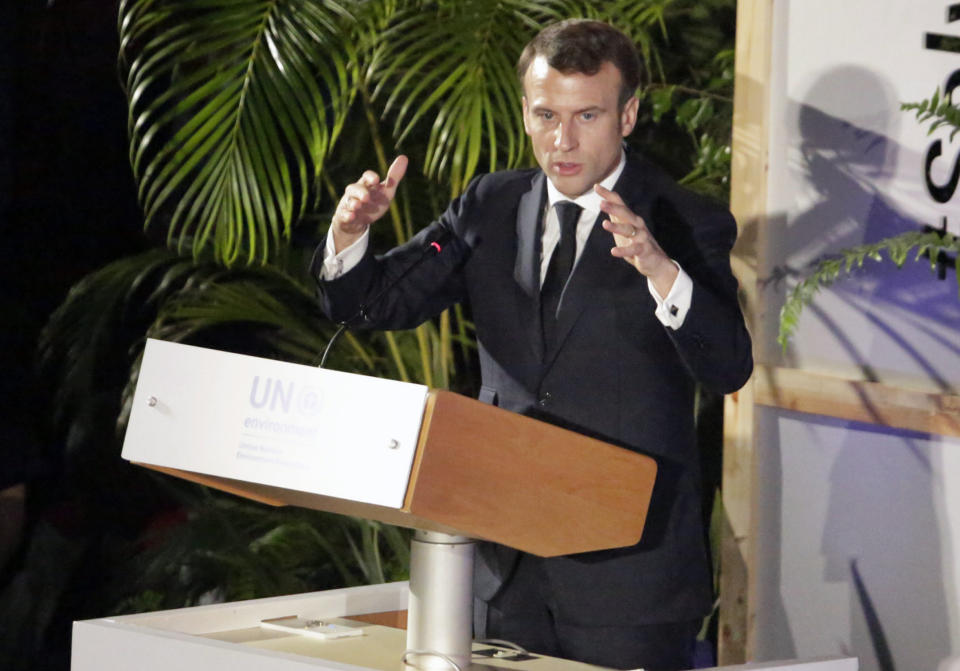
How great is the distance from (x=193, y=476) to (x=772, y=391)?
1.70 meters

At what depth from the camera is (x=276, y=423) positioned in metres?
1.49

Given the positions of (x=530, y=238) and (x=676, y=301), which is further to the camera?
(x=530, y=238)

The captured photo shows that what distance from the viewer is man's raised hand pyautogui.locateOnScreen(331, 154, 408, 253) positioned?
1.86 m

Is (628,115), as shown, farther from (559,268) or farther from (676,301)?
(676,301)

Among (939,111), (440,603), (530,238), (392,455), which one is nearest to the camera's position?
(392,455)

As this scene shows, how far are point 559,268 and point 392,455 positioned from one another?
31.3 inches

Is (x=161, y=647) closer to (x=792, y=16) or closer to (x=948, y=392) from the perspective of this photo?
(x=948, y=392)

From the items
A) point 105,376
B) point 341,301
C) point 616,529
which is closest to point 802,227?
point 341,301

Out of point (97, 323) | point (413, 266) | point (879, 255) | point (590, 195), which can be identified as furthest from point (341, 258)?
point (97, 323)

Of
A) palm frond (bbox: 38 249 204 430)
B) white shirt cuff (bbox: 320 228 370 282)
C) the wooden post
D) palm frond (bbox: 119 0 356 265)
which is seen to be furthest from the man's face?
palm frond (bbox: 38 249 204 430)

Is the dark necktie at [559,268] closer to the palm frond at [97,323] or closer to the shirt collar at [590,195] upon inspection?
the shirt collar at [590,195]

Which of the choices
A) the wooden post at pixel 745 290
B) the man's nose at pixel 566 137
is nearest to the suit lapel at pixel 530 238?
the man's nose at pixel 566 137

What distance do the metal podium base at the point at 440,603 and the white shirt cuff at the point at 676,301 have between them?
1.44 ft

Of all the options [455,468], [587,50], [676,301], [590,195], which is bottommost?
[455,468]
